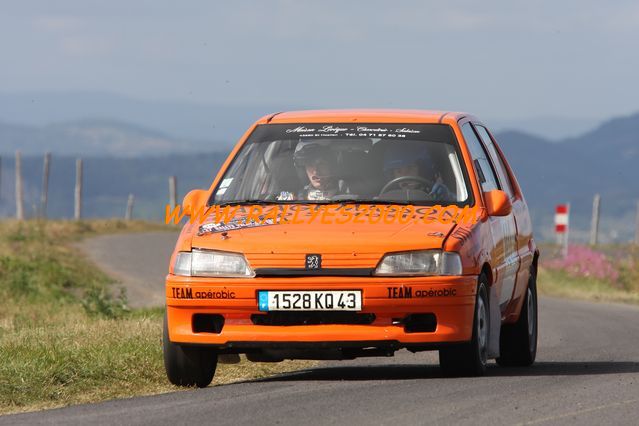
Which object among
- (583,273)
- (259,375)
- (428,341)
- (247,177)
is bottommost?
(583,273)

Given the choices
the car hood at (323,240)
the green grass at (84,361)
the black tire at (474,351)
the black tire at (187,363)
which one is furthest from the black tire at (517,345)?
the black tire at (187,363)

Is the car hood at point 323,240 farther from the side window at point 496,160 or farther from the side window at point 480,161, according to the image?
the side window at point 496,160

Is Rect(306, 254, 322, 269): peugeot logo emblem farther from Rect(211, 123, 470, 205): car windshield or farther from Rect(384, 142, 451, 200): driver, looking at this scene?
Rect(384, 142, 451, 200): driver

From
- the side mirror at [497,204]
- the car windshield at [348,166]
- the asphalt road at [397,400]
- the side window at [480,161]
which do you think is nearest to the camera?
the asphalt road at [397,400]

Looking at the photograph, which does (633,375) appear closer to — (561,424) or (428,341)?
(428,341)

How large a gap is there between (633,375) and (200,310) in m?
2.90

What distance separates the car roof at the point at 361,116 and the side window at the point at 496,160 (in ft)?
2.18

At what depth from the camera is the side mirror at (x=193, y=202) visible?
9.83m

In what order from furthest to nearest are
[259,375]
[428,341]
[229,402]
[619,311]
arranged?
[619,311] → [259,375] → [428,341] → [229,402]

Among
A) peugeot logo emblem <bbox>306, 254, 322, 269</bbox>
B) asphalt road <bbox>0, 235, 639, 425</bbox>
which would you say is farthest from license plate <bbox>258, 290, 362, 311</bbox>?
asphalt road <bbox>0, 235, 639, 425</bbox>

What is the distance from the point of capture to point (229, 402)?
8328 mm

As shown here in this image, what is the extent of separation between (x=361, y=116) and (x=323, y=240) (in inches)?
71.6

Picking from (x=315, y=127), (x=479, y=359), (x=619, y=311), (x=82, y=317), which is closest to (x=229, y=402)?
(x=479, y=359)

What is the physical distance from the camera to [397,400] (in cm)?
823
